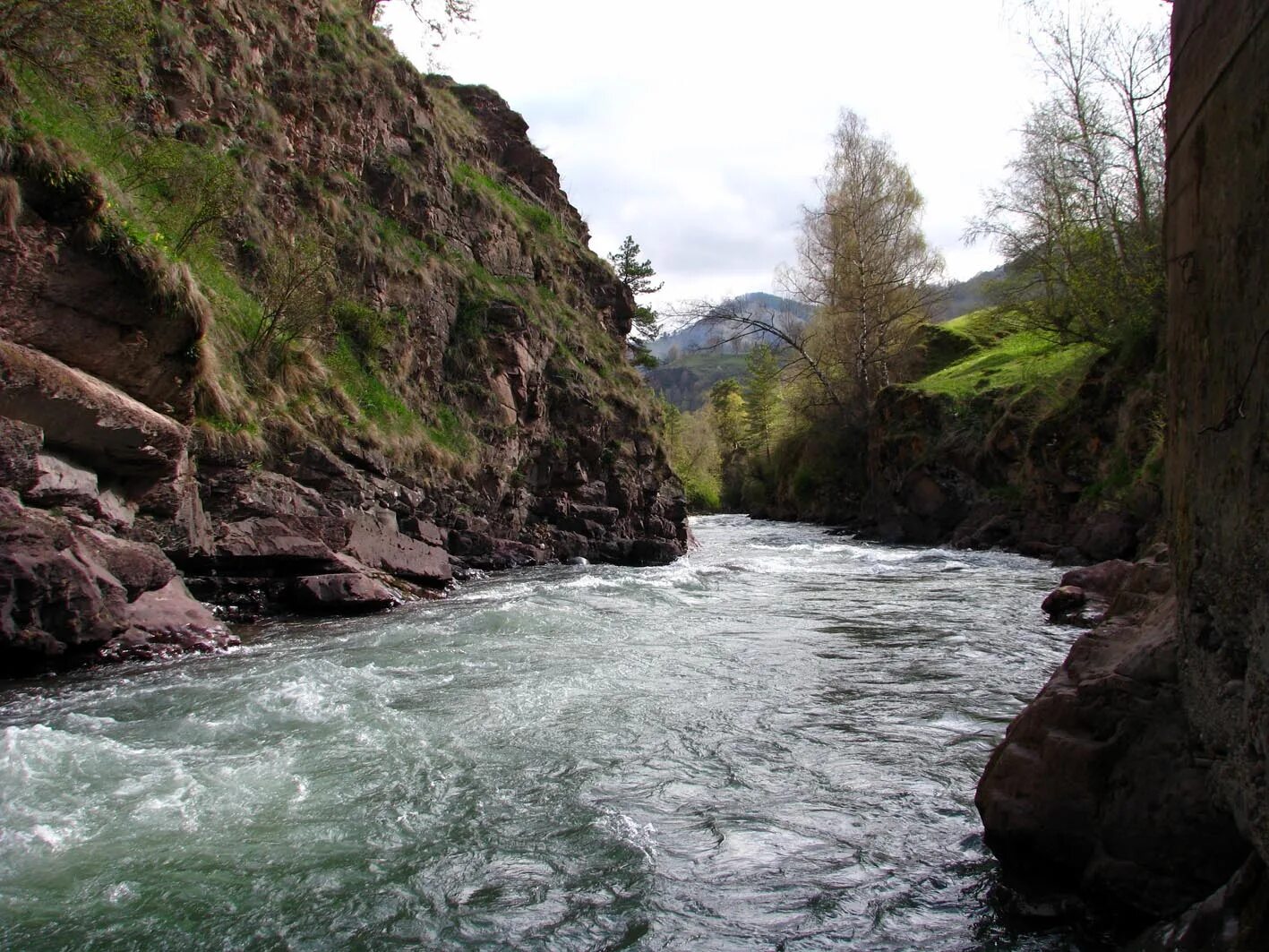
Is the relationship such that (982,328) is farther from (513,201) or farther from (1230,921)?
(1230,921)

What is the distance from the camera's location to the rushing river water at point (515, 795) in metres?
3.15

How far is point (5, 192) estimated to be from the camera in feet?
25.8

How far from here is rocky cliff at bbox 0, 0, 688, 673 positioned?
778 centimetres

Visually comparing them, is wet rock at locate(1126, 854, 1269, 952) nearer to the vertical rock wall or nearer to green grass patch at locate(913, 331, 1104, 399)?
the vertical rock wall

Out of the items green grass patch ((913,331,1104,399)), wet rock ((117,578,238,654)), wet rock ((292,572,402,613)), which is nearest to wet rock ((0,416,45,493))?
wet rock ((117,578,238,654))

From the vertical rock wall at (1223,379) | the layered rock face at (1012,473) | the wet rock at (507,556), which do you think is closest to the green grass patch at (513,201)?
the wet rock at (507,556)

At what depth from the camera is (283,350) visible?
13062 millimetres

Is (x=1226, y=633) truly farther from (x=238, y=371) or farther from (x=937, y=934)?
(x=238, y=371)

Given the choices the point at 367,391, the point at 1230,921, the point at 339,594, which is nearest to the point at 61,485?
the point at 339,594

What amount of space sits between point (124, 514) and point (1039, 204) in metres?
20.6

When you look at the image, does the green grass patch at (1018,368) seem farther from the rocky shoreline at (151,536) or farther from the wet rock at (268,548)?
the wet rock at (268,548)

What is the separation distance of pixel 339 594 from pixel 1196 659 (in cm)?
918

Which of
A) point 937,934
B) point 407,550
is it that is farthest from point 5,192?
point 937,934

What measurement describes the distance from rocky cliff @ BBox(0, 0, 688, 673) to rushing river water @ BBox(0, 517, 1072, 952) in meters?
1.72
